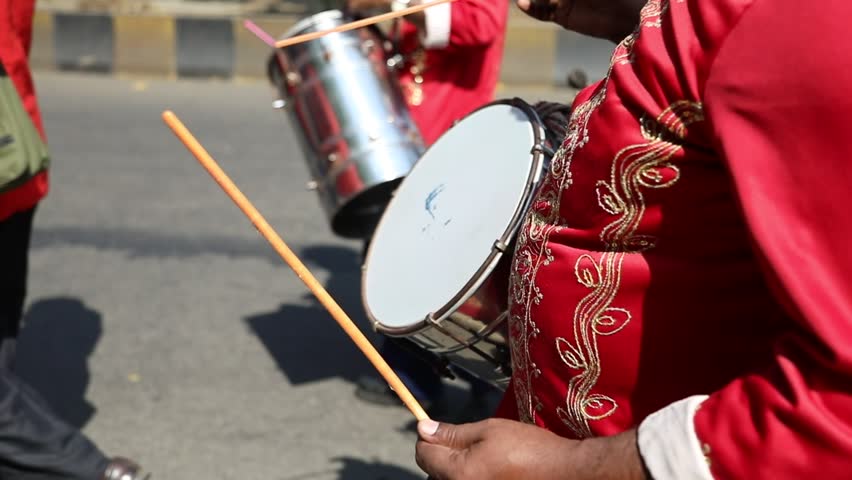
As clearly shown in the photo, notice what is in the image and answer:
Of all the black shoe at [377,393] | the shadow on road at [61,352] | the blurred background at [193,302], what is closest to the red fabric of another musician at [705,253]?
the blurred background at [193,302]

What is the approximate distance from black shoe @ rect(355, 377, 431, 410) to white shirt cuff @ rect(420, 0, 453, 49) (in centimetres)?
109

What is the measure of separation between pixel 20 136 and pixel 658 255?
1.90 metres

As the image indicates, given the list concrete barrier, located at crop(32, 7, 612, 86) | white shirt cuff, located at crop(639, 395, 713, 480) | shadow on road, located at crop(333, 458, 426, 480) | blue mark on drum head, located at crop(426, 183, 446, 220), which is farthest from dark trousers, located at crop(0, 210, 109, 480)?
concrete barrier, located at crop(32, 7, 612, 86)

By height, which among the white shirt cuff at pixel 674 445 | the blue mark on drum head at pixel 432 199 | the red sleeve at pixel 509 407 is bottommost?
the red sleeve at pixel 509 407

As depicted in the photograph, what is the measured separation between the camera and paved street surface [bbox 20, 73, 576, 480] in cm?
355

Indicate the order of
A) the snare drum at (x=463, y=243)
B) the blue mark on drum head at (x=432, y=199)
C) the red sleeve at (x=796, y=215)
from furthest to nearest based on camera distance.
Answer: the blue mark on drum head at (x=432, y=199), the snare drum at (x=463, y=243), the red sleeve at (x=796, y=215)

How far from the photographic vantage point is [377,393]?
3.80 meters

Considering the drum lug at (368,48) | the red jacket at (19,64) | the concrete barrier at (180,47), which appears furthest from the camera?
the concrete barrier at (180,47)

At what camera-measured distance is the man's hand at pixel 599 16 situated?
168 cm

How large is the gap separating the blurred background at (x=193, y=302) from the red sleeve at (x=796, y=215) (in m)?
1.01

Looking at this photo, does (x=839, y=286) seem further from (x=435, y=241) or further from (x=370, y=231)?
(x=370, y=231)

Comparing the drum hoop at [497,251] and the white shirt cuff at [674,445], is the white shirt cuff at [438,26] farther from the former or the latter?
the white shirt cuff at [674,445]

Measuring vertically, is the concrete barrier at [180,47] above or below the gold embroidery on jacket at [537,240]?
below

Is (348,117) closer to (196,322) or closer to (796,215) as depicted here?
(196,322)
